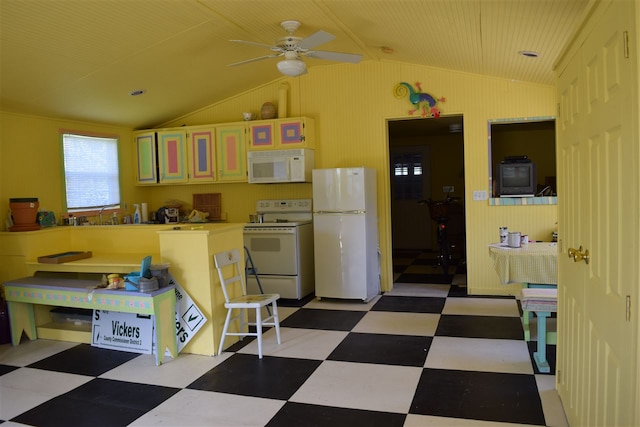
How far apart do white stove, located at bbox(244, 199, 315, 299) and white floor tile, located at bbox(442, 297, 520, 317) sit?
66.7 inches

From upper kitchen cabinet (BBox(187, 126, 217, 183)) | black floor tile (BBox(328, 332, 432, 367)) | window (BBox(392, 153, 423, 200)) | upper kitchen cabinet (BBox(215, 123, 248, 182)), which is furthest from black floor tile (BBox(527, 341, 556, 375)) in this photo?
window (BBox(392, 153, 423, 200))

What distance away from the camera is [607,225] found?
1.86 m

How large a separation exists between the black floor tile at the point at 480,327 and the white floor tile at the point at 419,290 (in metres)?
0.95

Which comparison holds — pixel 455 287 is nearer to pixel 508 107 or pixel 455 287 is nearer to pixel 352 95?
pixel 508 107

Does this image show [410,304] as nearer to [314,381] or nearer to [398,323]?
[398,323]

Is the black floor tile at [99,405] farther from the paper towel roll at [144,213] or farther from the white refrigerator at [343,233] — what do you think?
the paper towel roll at [144,213]

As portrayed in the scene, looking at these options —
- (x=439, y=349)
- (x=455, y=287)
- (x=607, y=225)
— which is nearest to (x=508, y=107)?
(x=455, y=287)

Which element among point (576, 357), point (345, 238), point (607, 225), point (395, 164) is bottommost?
point (576, 357)

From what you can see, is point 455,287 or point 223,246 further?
point 455,287

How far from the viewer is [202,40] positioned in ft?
14.9

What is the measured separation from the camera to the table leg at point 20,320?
4.42 m

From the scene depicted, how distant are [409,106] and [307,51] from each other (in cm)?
218

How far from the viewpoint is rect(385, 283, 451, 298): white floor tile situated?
5855 mm

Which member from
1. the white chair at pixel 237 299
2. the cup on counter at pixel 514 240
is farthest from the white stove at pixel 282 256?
the cup on counter at pixel 514 240
